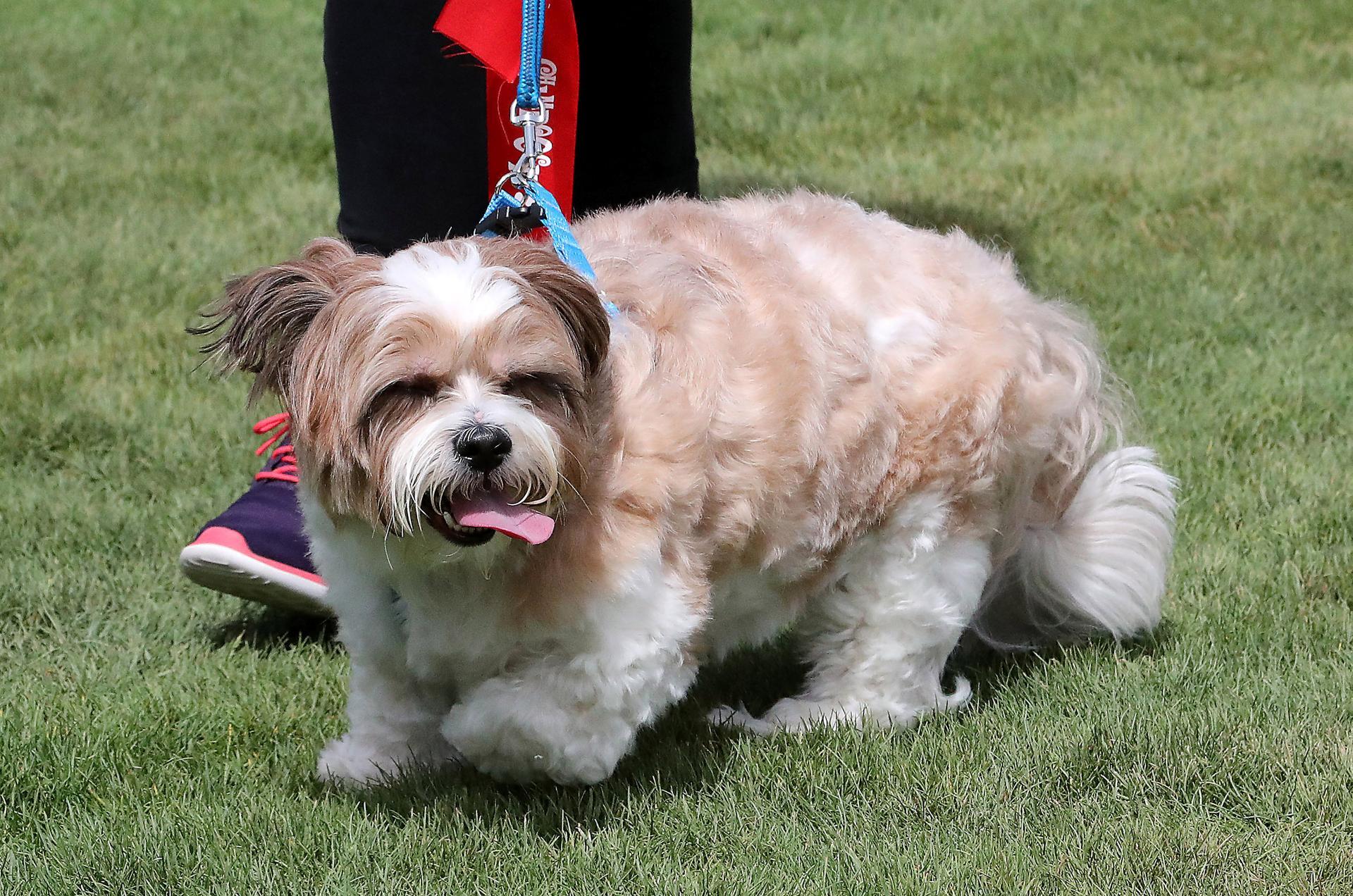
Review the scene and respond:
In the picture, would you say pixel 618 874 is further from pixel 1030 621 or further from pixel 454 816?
pixel 1030 621

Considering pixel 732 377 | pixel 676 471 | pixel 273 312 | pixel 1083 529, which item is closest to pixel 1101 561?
pixel 1083 529

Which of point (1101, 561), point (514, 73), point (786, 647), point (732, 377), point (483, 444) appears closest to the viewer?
point (483, 444)

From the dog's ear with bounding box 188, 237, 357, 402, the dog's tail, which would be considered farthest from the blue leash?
the dog's tail

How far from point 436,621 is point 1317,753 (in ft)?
5.87

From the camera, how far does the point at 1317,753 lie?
2953 mm

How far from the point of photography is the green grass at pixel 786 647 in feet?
8.98

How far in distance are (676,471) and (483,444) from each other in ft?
1.54

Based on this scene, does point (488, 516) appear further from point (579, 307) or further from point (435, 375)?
point (579, 307)

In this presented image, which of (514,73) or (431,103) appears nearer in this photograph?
(514,73)

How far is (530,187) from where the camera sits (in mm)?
3018

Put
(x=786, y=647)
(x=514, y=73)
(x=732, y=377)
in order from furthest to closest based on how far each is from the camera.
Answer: (x=786, y=647) → (x=514, y=73) → (x=732, y=377)

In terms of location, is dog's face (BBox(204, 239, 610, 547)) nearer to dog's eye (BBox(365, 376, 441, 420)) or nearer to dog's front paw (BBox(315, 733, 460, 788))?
dog's eye (BBox(365, 376, 441, 420))

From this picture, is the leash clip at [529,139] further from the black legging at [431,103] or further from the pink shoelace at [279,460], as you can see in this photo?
the pink shoelace at [279,460]

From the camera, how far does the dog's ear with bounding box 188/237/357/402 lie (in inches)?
101
